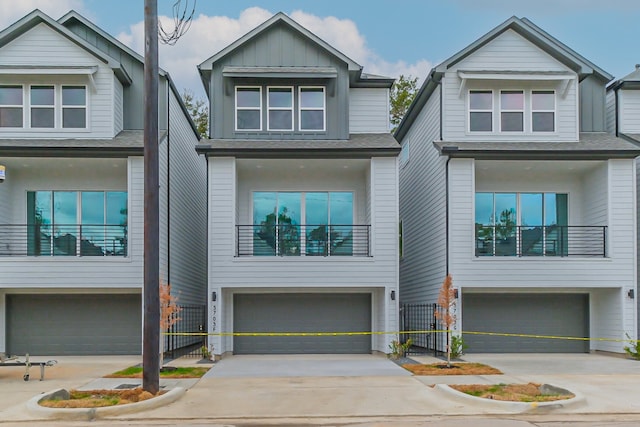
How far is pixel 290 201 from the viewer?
21625 millimetres

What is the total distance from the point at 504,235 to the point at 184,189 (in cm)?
1158

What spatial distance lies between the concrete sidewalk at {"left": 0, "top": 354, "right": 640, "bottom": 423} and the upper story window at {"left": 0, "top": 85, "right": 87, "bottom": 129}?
7.20 meters

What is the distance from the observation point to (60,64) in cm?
2003

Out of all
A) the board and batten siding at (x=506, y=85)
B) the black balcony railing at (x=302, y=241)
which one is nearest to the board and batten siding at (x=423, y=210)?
the board and batten siding at (x=506, y=85)

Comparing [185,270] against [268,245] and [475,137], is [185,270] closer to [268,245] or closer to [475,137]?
[268,245]

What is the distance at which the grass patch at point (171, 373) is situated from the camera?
14.8 metres

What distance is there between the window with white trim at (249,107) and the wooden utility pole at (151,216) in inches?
339

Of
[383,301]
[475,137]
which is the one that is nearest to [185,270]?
[383,301]

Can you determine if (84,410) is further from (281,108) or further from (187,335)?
(281,108)

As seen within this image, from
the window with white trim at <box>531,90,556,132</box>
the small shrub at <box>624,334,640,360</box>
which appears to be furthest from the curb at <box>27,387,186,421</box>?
the window with white trim at <box>531,90,556,132</box>

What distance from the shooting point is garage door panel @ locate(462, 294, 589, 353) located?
20.4m

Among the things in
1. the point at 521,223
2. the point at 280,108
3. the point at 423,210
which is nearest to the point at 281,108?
the point at 280,108

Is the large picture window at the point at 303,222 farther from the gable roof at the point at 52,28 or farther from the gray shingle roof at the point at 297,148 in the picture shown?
the gable roof at the point at 52,28

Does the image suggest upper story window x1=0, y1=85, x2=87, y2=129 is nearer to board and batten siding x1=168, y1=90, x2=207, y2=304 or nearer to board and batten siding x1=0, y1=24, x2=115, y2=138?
board and batten siding x1=0, y1=24, x2=115, y2=138
